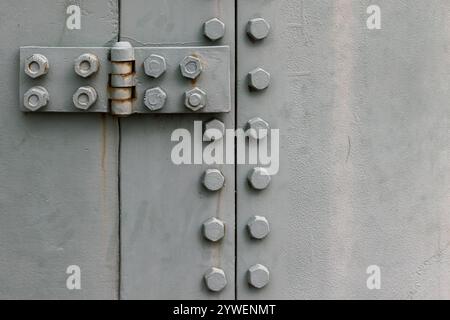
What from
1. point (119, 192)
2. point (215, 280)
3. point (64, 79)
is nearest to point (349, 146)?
point (215, 280)

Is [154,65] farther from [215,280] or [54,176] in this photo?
[215,280]

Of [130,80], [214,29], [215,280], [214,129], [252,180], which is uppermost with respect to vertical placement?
[214,29]

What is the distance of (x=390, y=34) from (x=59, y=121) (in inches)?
30.1

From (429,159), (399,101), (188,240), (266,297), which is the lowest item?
(266,297)

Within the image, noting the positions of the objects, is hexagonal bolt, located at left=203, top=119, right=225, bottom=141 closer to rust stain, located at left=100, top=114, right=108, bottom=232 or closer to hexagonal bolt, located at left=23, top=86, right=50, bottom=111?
rust stain, located at left=100, top=114, right=108, bottom=232

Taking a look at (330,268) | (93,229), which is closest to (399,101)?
(330,268)

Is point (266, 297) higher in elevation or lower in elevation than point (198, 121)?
lower

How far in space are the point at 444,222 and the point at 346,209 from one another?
23 centimetres

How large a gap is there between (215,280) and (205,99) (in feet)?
1.33

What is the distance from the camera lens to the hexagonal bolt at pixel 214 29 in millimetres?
1543

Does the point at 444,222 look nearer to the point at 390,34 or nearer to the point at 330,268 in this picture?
the point at 330,268

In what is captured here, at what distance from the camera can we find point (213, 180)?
5.16 feet

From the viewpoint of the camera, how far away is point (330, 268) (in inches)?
64.3

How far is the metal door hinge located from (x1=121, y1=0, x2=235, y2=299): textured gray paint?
33 mm
